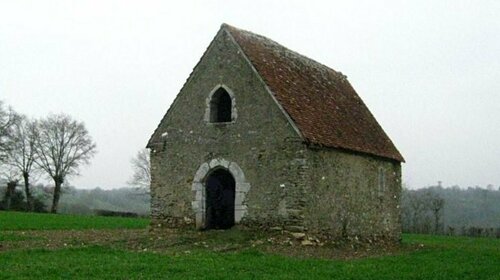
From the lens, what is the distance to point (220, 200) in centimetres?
2462

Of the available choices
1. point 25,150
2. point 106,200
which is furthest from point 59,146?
point 106,200

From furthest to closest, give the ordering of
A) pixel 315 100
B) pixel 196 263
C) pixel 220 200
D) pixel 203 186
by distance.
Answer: pixel 220 200 < pixel 315 100 < pixel 203 186 < pixel 196 263

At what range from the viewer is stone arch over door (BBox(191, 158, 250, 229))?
2167cm

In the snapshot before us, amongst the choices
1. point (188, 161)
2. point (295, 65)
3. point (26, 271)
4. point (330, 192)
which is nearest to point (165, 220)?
point (188, 161)

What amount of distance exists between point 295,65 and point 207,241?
9.33 m

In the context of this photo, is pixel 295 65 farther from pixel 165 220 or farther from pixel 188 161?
pixel 165 220

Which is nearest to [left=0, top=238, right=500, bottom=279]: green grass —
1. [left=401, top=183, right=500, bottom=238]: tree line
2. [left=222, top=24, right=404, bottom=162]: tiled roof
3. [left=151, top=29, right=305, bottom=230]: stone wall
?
[left=151, top=29, right=305, bottom=230]: stone wall

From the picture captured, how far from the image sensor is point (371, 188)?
25.9 metres

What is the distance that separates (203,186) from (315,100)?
565 cm

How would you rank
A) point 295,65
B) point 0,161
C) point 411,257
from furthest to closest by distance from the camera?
1. point 0,161
2. point 295,65
3. point 411,257

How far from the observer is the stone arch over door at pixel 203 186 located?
2167cm

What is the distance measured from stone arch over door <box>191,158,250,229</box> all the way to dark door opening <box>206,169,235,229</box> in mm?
488

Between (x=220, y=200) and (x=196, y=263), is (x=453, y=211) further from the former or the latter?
(x=196, y=263)

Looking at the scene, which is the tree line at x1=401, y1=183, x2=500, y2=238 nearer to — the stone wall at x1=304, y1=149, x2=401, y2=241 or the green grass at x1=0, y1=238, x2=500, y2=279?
the stone wall at x1=304, y1=149, x2=401, y2=241
